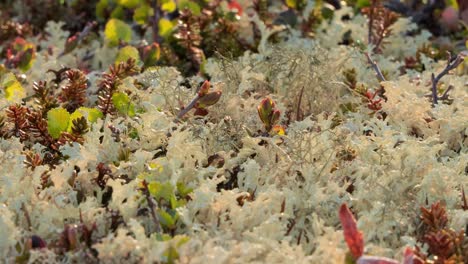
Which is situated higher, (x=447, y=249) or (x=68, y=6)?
(x=447, y=249)

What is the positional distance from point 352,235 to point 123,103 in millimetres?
1077

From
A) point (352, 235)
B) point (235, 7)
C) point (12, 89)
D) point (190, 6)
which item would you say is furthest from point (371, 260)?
point (235, 7)

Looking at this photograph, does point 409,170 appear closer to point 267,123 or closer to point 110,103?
point 267,123

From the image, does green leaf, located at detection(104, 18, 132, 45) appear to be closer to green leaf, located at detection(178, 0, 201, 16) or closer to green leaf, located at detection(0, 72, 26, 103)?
green leaf, located at detection(178, 0, 201, 16)

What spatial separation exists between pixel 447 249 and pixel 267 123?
2.63 ft

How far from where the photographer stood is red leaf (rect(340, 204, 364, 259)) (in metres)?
1.83

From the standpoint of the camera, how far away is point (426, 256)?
1940 mm

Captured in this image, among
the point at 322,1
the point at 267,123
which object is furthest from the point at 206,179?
the point at 322,1

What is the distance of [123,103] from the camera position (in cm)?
266

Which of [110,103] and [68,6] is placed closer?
[110,103]

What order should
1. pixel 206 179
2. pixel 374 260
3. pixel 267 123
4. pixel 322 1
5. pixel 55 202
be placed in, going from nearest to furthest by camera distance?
pixel 374 260 → pixel 55 202 → pixel 206 179 → pixel 267 123 → pixel 322 1

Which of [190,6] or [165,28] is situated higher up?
[190,6]

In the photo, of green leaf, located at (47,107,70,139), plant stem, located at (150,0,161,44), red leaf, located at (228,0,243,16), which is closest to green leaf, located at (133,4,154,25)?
plant stem, located at (150,0,161,44)

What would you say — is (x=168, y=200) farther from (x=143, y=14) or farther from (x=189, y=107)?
(x=143, y=14)
